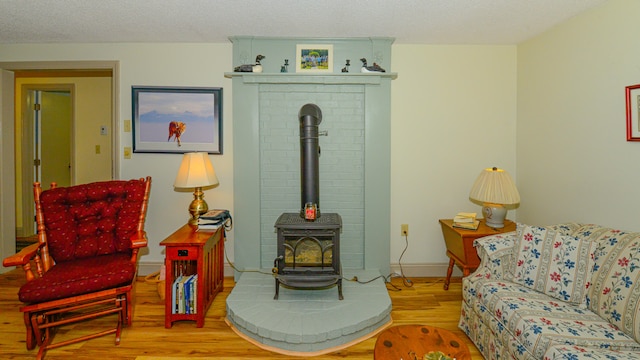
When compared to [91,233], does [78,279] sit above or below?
below

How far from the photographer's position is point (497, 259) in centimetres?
211

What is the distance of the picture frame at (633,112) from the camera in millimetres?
1893

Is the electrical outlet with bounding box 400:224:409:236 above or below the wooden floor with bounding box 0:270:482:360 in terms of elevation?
above

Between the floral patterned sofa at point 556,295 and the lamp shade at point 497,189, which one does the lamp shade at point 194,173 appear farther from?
the lamp shade at point 497,189

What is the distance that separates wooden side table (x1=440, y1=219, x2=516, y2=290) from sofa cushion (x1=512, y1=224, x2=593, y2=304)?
1.57 feet

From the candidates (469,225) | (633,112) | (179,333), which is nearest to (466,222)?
(469,225)

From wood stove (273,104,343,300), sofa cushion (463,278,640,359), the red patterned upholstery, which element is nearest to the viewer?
sofa cushion (463,278,640,359)

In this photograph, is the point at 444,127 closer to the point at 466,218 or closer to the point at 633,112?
the point at 466,218

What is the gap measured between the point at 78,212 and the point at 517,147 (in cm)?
388

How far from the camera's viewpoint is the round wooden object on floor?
135 cm

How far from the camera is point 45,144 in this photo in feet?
14.9

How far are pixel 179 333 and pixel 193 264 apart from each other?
57cm

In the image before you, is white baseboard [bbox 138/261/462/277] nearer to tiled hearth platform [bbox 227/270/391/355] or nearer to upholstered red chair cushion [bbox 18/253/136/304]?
tiled hearth platform [bbox 227/270/391/355]

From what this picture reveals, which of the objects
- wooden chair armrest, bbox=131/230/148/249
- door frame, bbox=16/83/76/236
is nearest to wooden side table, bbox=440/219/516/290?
wooden chair armrest, bbox=131/230/148/249
